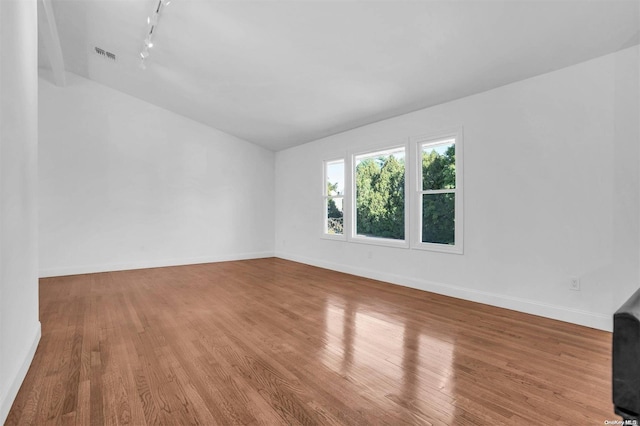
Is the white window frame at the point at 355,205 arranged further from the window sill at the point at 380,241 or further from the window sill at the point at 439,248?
the window sill at the point at 439,248

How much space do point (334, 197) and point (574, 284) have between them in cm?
406

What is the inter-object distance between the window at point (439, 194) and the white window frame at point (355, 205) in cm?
18

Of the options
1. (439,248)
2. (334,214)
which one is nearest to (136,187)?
(334,214)

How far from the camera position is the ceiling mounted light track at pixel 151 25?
3.41 metres

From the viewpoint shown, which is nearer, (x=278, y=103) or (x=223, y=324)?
(x=223, y=324)

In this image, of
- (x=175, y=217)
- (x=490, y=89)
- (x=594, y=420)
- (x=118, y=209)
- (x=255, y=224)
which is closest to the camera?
(x=594, y=420)

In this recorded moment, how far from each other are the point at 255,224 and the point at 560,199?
602 centimetres

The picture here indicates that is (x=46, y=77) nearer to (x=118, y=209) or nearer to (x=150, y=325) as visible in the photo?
(x=118, y=209)

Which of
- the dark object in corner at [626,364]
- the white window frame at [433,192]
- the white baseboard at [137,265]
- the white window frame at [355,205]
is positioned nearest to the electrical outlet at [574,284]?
the white window frame at [433,192]

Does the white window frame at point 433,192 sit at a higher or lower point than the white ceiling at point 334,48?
lower

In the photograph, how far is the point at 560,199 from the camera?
3.34 metres

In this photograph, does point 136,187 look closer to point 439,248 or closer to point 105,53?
point 105,53

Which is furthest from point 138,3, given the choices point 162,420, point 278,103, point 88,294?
point 162,420

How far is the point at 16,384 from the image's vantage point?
77.7 inches
